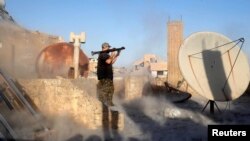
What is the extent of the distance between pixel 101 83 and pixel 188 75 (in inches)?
113

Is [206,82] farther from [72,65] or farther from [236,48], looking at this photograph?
[72,65]

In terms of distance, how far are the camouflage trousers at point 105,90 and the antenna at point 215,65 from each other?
2.48 meters

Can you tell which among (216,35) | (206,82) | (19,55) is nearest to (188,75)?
(206,82)

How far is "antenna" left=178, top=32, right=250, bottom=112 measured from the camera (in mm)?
10359

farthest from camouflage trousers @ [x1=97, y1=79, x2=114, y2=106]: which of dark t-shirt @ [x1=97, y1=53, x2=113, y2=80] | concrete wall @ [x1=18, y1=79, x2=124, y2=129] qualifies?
concrete wall @ [x1=18, y1=79, x2=124, y2=129]

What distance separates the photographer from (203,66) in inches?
427

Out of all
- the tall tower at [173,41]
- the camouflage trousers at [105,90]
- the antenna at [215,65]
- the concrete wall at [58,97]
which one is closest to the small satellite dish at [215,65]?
the antenna at [215,65]

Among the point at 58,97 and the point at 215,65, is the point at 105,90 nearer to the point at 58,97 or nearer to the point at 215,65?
the point at 58,97

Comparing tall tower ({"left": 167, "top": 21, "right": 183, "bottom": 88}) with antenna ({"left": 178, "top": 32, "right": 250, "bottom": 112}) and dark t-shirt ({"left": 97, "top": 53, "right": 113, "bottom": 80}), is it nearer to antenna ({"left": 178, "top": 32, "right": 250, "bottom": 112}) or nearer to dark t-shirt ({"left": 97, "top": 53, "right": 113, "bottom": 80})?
antenna ({"left": 178, "top": 32, "right": 250, "bottom": 112})

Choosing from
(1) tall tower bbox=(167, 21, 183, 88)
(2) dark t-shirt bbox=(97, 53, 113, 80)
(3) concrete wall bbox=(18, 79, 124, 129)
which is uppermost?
(1) tall tower bbox=(167, 21, 183, 88)

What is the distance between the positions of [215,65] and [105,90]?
4.26 meters

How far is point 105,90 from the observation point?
877 cm

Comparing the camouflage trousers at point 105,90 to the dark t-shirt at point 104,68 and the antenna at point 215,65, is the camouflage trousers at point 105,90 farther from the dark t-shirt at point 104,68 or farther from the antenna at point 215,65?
the antenna at point 215,65

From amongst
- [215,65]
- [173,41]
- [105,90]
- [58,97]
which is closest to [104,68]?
[105,90]
